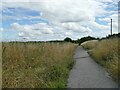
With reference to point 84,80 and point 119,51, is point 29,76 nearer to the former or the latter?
point 84,80

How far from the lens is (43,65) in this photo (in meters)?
11.3

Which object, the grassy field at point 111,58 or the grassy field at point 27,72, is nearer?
the grassy field at point 27,72

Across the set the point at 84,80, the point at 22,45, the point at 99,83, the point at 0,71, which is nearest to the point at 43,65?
the point at 22,45

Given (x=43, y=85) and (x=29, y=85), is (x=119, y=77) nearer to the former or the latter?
(x=43, y=85)

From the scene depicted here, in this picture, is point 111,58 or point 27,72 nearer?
point 27,72

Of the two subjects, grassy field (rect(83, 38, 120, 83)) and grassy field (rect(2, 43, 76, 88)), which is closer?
grassy field (rect(2, 43, 76, 88))

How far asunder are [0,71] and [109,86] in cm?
368

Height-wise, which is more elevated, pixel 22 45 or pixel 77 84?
pixel 22 45

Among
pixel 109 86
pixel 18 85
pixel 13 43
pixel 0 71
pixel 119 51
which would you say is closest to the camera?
pixel 18 85

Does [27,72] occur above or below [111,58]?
above

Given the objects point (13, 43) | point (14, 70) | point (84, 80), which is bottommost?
point (84, 80)

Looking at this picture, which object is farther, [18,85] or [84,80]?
[84,80]

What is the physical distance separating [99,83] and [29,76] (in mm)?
2711

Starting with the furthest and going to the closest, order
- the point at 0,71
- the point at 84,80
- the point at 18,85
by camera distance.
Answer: the point at 84,80
the point at 0,71
the point at 18,85
